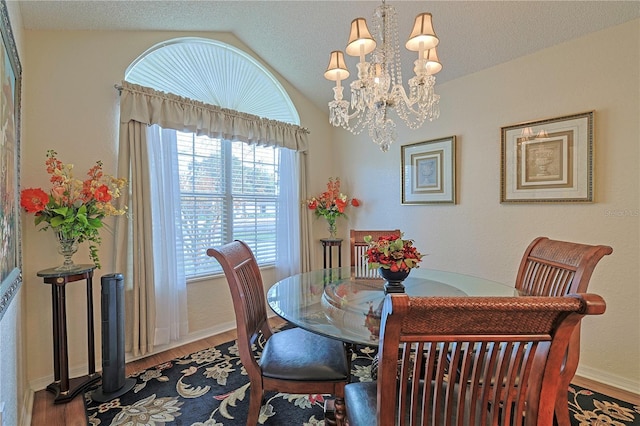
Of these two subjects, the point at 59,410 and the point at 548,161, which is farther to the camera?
the point at 548,161

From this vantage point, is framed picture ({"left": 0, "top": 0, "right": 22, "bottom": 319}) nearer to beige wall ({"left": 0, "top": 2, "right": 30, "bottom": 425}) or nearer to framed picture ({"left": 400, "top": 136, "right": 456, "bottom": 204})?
beige wall ({"left": 0, "top": 2, "right": 30, "bottom": 425})

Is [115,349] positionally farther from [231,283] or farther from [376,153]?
[376,153]

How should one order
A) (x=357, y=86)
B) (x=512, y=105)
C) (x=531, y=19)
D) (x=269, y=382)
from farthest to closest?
(x=512, y=105) → (x=531, y=19) → (x=357, y=86) → (x=269, y=382)

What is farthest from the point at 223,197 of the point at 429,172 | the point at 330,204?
the point at 429,172

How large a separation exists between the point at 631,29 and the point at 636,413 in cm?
249

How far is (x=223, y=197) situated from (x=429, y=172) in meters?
2.19

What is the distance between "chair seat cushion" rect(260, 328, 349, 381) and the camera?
1.47 m

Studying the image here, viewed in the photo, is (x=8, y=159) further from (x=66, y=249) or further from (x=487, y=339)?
(x=487, y=339)

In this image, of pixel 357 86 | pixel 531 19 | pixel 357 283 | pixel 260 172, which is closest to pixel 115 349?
pixel 357 283

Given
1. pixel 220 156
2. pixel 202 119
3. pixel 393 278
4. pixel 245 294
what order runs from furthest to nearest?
pixel 220 156
pixel 202 119
pixel 393 278
pixel 245 294

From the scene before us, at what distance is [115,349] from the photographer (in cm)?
212

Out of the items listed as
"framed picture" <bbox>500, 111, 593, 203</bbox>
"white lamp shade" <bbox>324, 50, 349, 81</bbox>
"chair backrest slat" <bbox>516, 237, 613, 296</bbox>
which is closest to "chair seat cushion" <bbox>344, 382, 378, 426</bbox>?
"chair backrest slat" <bbox>516, 237, 613, 296</bbox>

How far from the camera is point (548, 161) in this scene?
2473mm

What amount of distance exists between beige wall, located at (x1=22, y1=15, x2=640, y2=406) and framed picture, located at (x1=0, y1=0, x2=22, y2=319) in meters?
0.66
